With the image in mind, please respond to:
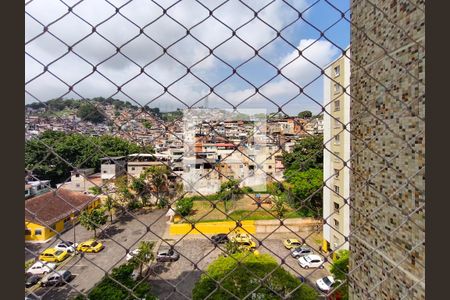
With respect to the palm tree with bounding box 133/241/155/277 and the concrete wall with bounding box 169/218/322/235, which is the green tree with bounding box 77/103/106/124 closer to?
the palm tree with bounding box 133/241/155/277

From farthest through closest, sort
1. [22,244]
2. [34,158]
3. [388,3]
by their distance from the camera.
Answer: [388,3] < [34,158] < [22,244]

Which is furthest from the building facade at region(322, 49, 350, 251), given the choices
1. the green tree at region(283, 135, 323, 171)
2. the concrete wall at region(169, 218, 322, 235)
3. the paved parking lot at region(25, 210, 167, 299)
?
the concrete wall at region(169, 218, 322, 235)

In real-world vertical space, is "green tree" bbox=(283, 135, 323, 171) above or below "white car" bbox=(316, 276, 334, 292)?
above

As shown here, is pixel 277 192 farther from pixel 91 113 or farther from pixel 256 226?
pixel 256 226

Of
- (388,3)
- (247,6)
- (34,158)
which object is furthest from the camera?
(388,3)

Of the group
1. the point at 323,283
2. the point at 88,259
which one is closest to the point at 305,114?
the point at 88,259

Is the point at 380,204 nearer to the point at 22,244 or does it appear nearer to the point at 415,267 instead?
the point at 415,267

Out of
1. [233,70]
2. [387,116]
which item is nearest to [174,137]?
[233,70]

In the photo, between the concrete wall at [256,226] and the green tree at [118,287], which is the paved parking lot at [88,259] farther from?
the concrete wall at [256,226]

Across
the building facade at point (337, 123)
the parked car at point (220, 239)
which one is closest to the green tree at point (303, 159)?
the building facade at point (337, 123)
